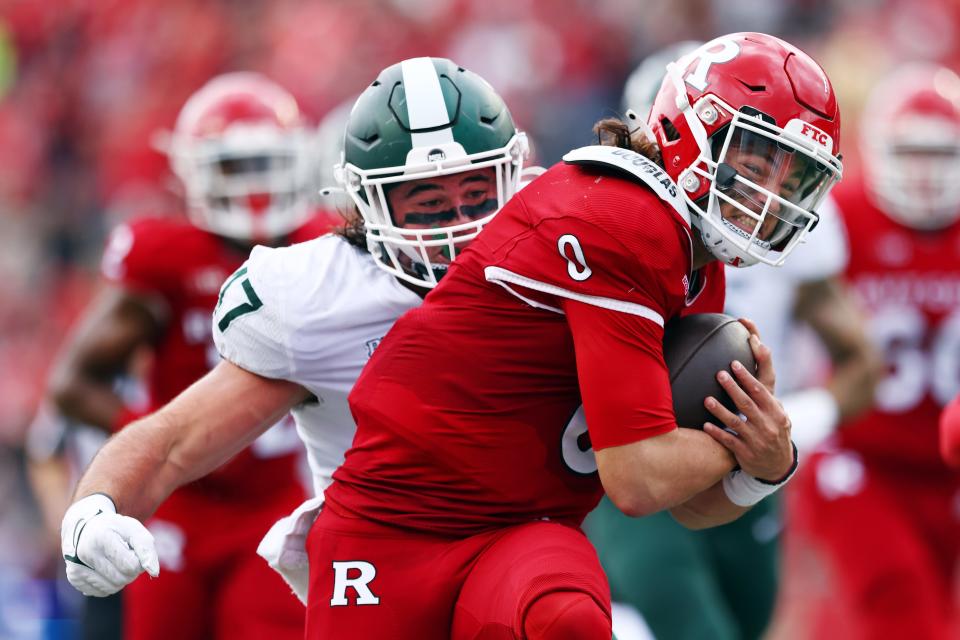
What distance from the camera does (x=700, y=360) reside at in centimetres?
276

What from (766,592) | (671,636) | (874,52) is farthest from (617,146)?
(874,52)

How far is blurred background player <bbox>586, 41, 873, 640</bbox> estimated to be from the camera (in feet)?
13.9

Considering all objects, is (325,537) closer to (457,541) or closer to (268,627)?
(457,541)

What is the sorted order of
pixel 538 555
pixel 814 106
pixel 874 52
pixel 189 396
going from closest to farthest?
pixel 538 555
pixel 814 106
pixel 189 396
pixel 874 52

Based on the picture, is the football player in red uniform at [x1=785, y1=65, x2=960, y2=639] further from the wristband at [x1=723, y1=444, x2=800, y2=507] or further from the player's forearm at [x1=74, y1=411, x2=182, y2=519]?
the player's forearm at [x1=74, y1=411, x2=182, y2=519]

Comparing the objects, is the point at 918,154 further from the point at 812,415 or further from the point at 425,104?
the point at 425,104

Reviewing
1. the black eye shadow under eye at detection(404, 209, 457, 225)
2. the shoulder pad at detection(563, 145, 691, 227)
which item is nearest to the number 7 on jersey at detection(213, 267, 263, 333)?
the black eye shadow under eye at detection(404, 209, 457, 225)

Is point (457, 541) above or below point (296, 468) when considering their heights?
above

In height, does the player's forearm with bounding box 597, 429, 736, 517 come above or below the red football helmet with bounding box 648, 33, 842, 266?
below

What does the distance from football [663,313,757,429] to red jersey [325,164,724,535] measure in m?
0.09

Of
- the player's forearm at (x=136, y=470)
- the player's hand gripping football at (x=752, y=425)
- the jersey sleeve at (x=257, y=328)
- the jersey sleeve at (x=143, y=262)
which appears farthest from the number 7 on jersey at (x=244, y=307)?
the jersey sleeve at (x=143, y=262)

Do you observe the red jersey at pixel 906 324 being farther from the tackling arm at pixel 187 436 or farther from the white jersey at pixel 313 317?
the tackling arm at pixel 187 436

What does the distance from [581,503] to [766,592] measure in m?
1.89

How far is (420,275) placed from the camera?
305 centimetres
